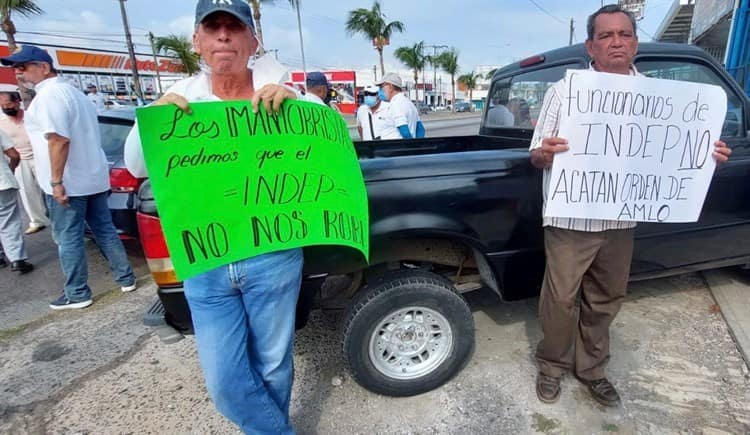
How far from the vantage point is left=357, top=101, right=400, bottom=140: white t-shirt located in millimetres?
5309

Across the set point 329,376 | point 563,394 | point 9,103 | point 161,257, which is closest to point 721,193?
point 563,394

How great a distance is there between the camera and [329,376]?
8.46 feet

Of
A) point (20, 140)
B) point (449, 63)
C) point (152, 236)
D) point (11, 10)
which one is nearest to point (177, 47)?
point (11, 10)

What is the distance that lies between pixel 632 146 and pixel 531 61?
153cm

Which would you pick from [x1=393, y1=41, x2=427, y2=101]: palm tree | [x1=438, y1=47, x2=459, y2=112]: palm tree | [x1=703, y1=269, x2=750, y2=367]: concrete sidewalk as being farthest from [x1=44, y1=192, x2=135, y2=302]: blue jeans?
[x1=438, y1=47, x2=459, y2=112]: palm tree

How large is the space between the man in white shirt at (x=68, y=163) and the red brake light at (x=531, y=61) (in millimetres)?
3454

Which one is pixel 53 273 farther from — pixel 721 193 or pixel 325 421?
pixel 721 193

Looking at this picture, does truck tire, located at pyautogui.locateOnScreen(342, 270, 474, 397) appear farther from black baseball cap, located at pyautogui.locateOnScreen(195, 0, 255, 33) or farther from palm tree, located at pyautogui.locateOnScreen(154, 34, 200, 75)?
palm tree, located at pyautogui.locateOnScreen(154, 34, 200, 75)

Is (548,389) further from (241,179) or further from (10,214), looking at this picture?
(10,214)

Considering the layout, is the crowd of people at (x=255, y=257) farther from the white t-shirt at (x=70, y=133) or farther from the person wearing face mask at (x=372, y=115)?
the person wearing face mask at (x=372, y=115)

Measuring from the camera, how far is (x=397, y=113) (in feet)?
16.8

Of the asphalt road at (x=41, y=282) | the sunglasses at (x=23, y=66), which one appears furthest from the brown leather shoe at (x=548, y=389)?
the sunglasses at (x=23, y=66)

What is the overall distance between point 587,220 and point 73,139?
11.8 ft

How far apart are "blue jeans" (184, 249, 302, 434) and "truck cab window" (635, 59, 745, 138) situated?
2.44m
